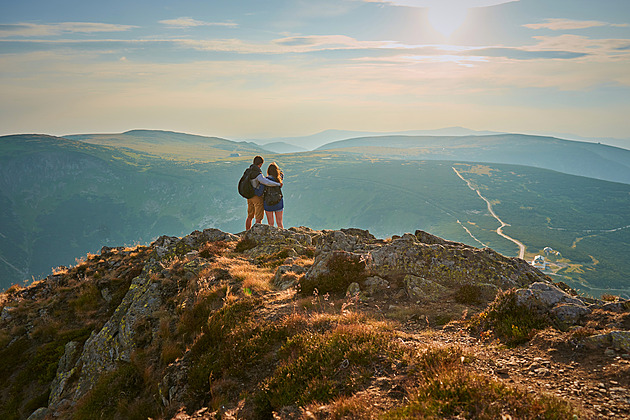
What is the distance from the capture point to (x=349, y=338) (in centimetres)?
721

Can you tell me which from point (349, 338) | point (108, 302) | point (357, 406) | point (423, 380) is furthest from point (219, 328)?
point (108, 302)

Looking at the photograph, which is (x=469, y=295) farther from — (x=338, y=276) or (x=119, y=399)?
(x=119, y=399)

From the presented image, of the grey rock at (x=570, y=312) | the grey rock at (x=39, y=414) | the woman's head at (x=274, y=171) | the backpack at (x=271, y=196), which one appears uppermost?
the woman's head at (x=274, y=171)

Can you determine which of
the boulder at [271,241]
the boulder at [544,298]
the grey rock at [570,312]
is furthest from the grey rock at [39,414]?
Answer: the grey rock at [570,312]

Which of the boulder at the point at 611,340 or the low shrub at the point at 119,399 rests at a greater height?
the boulder at the point at 611,340

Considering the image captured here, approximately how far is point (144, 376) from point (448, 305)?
929 cm

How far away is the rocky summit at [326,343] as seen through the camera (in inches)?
211

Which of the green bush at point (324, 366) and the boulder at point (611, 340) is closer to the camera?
the boulder at point (611, 340)

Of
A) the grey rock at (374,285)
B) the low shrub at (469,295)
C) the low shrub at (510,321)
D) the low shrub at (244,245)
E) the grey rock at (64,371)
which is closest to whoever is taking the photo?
the low shrub at (510,321)

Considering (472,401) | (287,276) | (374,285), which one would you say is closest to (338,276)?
(374,285)

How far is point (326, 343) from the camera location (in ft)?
23.5

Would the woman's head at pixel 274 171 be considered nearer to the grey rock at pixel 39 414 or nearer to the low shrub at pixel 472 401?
the grey rock at pixel 39 414

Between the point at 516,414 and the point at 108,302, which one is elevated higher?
the point at 516,414

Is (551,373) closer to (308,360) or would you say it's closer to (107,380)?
(308,360)
